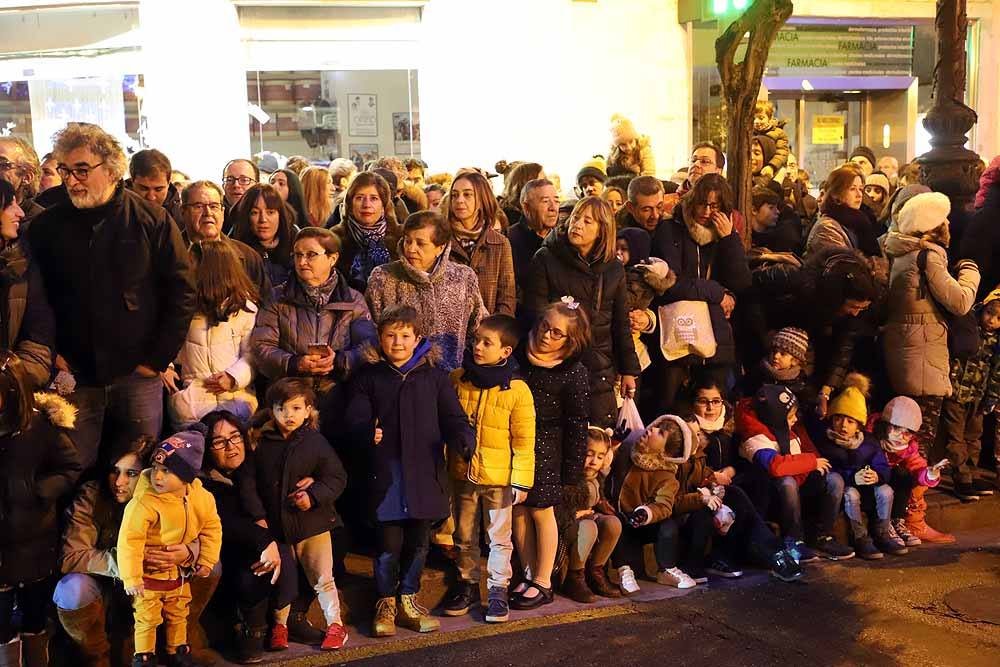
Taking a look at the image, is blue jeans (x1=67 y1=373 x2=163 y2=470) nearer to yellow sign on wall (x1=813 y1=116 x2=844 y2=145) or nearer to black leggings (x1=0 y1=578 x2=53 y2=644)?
black leggings (x1=0 y1=578 x2=53 y2=644)

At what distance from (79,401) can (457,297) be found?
2.03m

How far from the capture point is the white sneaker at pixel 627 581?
20.4ft

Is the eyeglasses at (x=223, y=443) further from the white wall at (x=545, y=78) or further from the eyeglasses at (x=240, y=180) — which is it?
the white wall at (x=545, y=78)

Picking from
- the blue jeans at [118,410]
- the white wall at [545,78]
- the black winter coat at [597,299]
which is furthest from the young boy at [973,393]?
the white wall at [545,78]

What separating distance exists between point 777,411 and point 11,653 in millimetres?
4440

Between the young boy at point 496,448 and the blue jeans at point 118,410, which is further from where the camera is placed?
the young boy at point 496,448

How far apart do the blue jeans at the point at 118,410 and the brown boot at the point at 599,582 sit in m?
2.43

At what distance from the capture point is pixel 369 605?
5.87 m

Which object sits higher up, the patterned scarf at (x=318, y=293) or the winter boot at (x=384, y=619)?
the patterned scarf at (x=318, y=293)

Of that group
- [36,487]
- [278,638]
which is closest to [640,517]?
[278,638]

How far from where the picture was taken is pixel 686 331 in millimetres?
7004

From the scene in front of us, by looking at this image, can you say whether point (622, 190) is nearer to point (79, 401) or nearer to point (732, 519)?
point (732, 519)

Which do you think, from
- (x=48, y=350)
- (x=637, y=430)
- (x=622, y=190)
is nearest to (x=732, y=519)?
(x=637, y=430)

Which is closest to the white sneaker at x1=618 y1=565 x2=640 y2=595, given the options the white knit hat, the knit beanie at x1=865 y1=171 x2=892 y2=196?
the white knit hat
